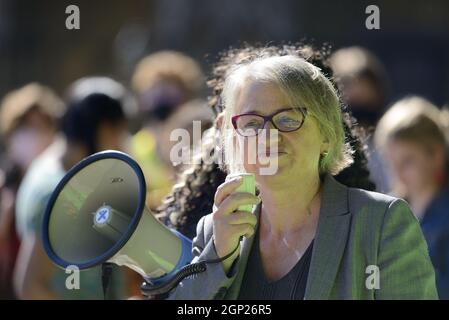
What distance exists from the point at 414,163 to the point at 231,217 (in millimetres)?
2295

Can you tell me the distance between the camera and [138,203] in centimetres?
316

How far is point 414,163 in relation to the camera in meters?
5.03

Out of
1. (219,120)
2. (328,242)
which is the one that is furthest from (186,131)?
(328,242)

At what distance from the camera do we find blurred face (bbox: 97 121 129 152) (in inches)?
205

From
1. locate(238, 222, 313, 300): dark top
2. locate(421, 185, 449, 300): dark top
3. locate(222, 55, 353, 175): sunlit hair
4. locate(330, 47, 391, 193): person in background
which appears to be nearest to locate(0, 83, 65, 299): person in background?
locate(330, 47, 391, 193): person in background

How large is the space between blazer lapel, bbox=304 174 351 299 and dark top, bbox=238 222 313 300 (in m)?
0.06

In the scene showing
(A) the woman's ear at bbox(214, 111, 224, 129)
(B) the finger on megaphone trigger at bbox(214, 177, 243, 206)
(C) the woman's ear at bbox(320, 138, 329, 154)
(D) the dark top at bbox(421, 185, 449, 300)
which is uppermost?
(A) the woman's ear at bbox(214, 111, 224, 129)

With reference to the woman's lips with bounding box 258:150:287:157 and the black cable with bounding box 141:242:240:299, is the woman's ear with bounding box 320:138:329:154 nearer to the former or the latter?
the woman's lips with bounding box 258:150:287:157

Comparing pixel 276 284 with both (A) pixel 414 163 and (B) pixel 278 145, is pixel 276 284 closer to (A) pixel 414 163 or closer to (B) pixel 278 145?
(B) pixel 278 145

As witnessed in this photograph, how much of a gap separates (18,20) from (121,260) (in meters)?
10.6

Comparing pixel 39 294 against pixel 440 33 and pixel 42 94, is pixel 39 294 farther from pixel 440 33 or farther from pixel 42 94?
pixel 440 33

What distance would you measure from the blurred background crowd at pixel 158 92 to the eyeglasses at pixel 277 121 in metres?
0.69

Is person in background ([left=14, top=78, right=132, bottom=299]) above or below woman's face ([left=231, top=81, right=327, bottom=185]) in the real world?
below

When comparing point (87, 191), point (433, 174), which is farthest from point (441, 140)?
point (87, 191)
